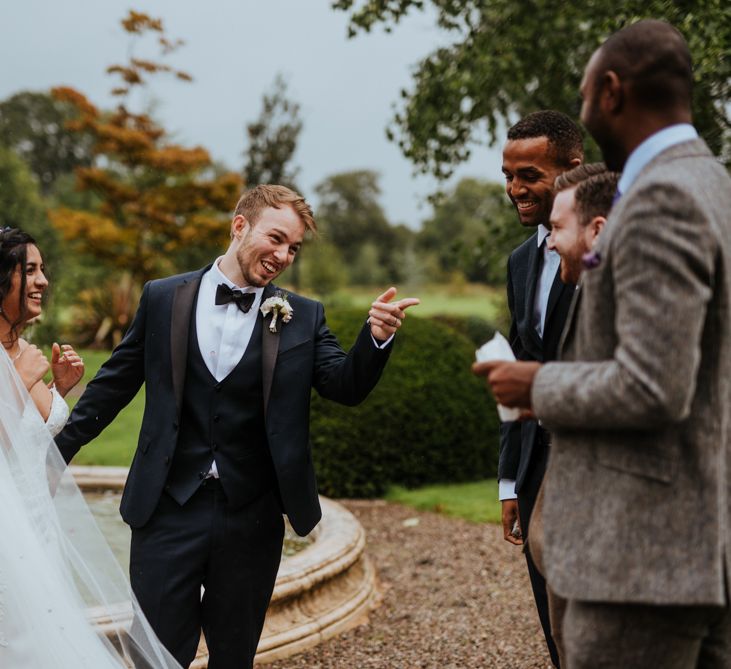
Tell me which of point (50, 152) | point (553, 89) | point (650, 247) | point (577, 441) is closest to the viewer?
point (650, 247)

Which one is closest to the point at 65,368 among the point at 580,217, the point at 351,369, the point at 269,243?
the point at 269,243

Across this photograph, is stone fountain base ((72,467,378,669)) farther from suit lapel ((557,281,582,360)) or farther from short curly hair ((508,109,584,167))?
suit lapel ((557,281,582,360))

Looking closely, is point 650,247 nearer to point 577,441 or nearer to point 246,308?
point 577,441

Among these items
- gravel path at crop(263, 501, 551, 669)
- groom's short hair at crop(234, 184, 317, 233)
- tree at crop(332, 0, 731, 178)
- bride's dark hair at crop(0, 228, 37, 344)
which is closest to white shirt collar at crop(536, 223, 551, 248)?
groom's short hair at crop(234, 184, 317, 233)

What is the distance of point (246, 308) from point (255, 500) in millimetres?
676

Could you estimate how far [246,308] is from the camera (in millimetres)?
3182

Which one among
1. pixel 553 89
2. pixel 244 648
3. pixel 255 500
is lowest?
pixel 244 648

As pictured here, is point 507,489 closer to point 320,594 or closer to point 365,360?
point 365,360

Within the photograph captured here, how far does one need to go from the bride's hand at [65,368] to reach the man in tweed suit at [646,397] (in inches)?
78.0

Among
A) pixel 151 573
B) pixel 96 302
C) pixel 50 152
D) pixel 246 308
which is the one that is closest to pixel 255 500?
pixel 151 573

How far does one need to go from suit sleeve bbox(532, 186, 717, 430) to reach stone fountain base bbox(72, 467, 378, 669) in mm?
2997

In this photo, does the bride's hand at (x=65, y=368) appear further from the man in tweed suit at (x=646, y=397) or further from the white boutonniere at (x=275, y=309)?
the man in tweed suit at (x=646, y=397)

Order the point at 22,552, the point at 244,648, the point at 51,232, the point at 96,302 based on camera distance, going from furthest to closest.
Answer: the point at 51,232
the point at 96,302
the point at 244,648
the point at 22,552

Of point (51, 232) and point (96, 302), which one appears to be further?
point (51, 232)
